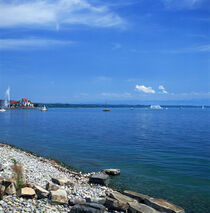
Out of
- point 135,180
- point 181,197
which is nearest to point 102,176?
point 135,180

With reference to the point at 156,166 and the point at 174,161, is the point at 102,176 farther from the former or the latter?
the point at 174,161

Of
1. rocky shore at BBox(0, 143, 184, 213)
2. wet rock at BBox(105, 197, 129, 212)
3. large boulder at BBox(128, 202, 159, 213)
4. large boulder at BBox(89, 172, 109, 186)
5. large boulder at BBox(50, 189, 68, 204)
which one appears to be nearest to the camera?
rocky shore at BBox(0, 143, 184, 213)

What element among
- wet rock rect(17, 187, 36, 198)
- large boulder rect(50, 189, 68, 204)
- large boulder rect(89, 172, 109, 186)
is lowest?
large boulder rect(89, 172, 109, 186)

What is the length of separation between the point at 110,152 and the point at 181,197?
49.5 feet

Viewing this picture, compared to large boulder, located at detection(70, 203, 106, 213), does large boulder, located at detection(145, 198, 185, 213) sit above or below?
below

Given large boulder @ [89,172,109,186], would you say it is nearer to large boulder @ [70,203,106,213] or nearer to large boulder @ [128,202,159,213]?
large boulder @ [128,202,159,213]

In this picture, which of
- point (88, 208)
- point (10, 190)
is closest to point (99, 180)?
point (88, 208)

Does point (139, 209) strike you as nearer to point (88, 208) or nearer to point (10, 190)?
point (88, 208)

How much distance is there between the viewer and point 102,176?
17.1 meters

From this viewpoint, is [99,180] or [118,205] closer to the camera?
[118,205]

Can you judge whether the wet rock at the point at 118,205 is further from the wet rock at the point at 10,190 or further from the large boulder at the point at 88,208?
the wet rock at the point at 10,190

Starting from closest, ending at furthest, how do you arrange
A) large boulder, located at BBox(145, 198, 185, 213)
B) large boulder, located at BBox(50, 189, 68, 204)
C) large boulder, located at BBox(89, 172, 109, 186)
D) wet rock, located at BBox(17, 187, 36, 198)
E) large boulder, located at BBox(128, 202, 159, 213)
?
large boulder, located at BBox(128, 202, 159, 213), wet rock, located at BBox(17, 187, 36, 198), large boulder, located at BBox(50, 189, 68, 204), large boulder, located at BBox(145, 198, 185, 213), large boulder, located at BBox(89, 172, 109, 186)

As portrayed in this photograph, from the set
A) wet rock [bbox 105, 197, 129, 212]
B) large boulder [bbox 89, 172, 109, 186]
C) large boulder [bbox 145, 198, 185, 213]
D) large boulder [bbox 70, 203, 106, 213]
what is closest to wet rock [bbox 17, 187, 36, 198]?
large boulder [bbox 70, 203, 106, 213]

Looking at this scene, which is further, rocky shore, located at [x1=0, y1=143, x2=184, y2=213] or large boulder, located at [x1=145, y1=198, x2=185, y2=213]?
large boulder, located at [x1=145, y1=198, x2=185, y2=213]
